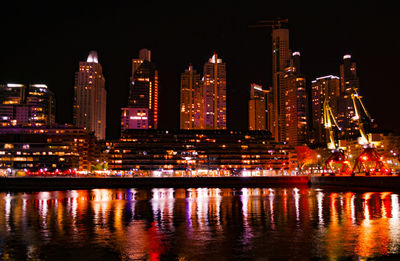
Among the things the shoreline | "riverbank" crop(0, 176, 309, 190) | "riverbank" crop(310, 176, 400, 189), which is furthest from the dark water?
"riverbank" crop(0, 176, 309, 190)

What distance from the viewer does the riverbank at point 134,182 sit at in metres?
127

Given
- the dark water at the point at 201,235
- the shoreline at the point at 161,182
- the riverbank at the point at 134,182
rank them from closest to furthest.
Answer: the dark water at the point at 201,235
the shoreline at the point at 161,182
the riverbank at the point at 134,182

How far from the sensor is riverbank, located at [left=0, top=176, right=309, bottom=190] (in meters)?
127

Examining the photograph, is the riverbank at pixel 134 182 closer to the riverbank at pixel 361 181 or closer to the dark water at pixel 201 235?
the riverbank at pixel 361 181

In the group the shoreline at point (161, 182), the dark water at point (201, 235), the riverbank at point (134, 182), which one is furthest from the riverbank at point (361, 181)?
the dark water at point (201, 235)

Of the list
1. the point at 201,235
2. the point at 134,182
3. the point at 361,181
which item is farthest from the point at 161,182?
the point at 201,235

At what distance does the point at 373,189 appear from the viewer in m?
100

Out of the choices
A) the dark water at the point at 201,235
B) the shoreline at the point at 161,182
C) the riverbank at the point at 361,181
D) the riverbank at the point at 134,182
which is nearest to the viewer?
the dark water at the point at 201,235

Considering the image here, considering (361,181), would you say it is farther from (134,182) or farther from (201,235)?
(201,235)

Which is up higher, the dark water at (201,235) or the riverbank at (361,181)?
the riverbank at (361,181)

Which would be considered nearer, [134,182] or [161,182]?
[134,182]

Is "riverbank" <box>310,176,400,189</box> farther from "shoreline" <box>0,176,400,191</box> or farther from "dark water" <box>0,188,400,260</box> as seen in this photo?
"dark water" <box>0,188,400,260</box>

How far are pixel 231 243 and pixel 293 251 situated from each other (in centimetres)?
491

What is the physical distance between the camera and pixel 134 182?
136 meters
